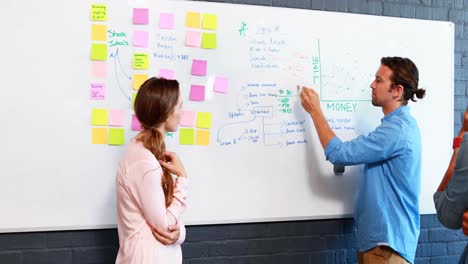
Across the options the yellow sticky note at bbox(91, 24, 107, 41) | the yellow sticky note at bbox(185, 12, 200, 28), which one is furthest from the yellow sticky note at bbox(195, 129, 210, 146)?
the yellow sticky note at bbox(91, 24, 107, 41)

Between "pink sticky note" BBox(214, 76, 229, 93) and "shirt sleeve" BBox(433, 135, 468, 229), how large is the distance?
115cm

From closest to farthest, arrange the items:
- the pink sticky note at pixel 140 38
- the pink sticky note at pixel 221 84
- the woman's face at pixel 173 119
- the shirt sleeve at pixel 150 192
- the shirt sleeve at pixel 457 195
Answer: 1. the shirt sleeve at pixel 457 195
2. the shirt sleeve at pixel 150 192
3. the woman's face at pixel 173 119
4. the pink sticky note at pixel 140 38
5. the pink sticky note at pixel 221 84

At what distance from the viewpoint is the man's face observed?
88.9 inches

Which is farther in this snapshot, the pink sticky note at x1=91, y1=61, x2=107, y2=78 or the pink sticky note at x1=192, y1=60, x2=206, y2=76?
the pink sticky note at x1=192, y1=60, x2=206, y2=76

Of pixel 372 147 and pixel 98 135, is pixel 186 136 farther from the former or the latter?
pixel 372 147

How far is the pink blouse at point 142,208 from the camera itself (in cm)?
161

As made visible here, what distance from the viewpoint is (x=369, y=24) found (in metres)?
2.58

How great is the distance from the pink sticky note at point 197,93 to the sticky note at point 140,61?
231 millimetres

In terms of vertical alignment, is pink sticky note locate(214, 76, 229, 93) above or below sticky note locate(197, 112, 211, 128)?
above

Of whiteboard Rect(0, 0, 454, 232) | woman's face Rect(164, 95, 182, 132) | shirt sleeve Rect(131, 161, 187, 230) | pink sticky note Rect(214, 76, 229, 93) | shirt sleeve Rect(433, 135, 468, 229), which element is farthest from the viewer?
pink sticky note Rect(214, 76, 229, 93)

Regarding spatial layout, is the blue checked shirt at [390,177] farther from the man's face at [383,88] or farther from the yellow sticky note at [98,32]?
the yellow sticky note at [98,32]

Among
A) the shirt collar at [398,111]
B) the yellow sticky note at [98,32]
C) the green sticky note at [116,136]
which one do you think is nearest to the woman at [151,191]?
the green sticky note at [116,136]

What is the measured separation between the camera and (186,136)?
89.0 inches

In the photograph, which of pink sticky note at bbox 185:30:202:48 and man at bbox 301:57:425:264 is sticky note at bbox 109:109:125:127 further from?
man at bbox 301:57:425:264
